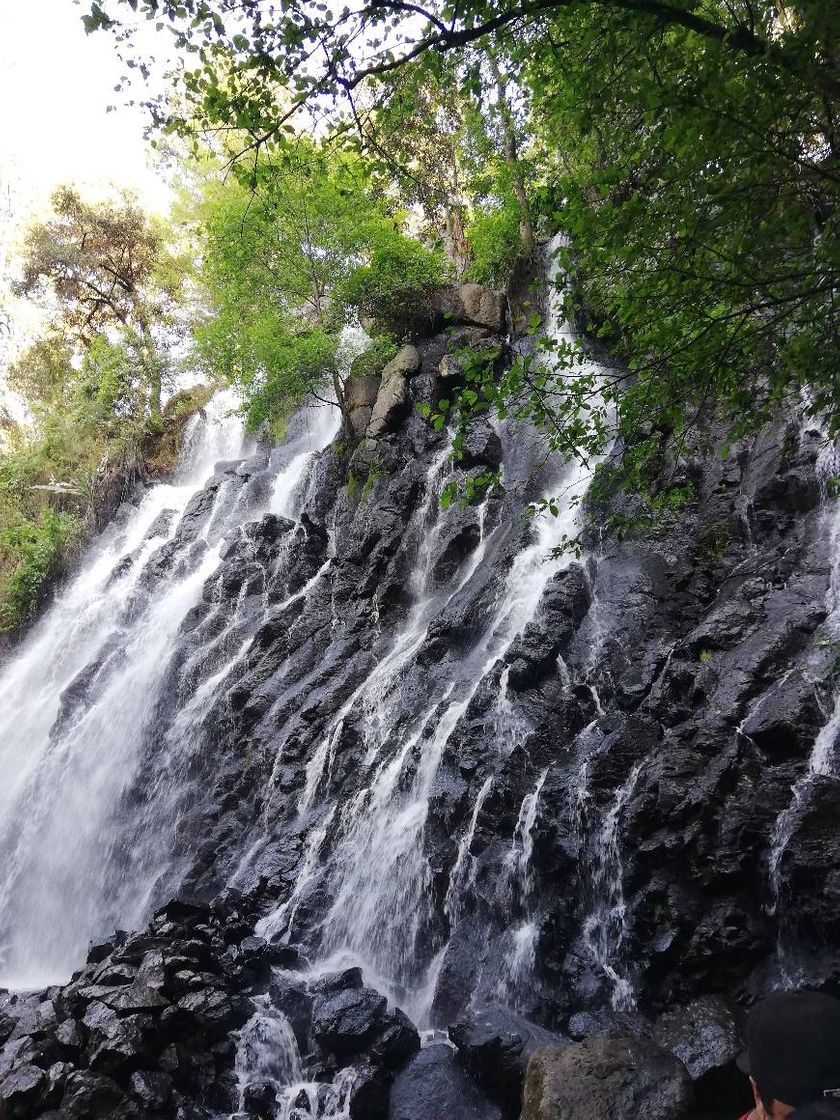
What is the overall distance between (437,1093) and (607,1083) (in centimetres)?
195

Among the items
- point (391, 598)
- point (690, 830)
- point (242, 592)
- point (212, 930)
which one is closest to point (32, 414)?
point (242, 592)

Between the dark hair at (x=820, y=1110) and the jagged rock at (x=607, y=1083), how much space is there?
142 inches

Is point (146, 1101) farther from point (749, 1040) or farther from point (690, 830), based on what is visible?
point (749, 1040)

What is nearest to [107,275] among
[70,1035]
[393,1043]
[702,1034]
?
[70,1035]

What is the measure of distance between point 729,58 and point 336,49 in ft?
7.84

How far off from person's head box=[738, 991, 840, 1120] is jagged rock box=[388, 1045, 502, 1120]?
4.82 meters

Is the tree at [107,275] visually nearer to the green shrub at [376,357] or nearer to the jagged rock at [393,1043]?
the green shrub at [376,357]

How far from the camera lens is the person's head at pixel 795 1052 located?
2031 mm

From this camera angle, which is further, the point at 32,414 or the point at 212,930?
the point at 32,414

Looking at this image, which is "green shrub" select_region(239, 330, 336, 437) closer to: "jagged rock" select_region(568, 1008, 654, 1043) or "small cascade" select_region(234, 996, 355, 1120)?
"small cascade" select_region(234, 996, 355, 1120)

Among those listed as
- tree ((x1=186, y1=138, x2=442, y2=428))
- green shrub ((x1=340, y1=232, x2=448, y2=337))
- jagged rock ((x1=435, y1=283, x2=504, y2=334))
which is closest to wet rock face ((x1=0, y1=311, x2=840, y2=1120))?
tree ((x1=186, y1=138, x2=442, y2=428))

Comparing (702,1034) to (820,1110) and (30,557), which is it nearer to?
(820,1110)

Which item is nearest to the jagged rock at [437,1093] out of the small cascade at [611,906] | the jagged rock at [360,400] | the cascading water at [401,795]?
the cascading water at [401,795]

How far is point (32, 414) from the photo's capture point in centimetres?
2844
